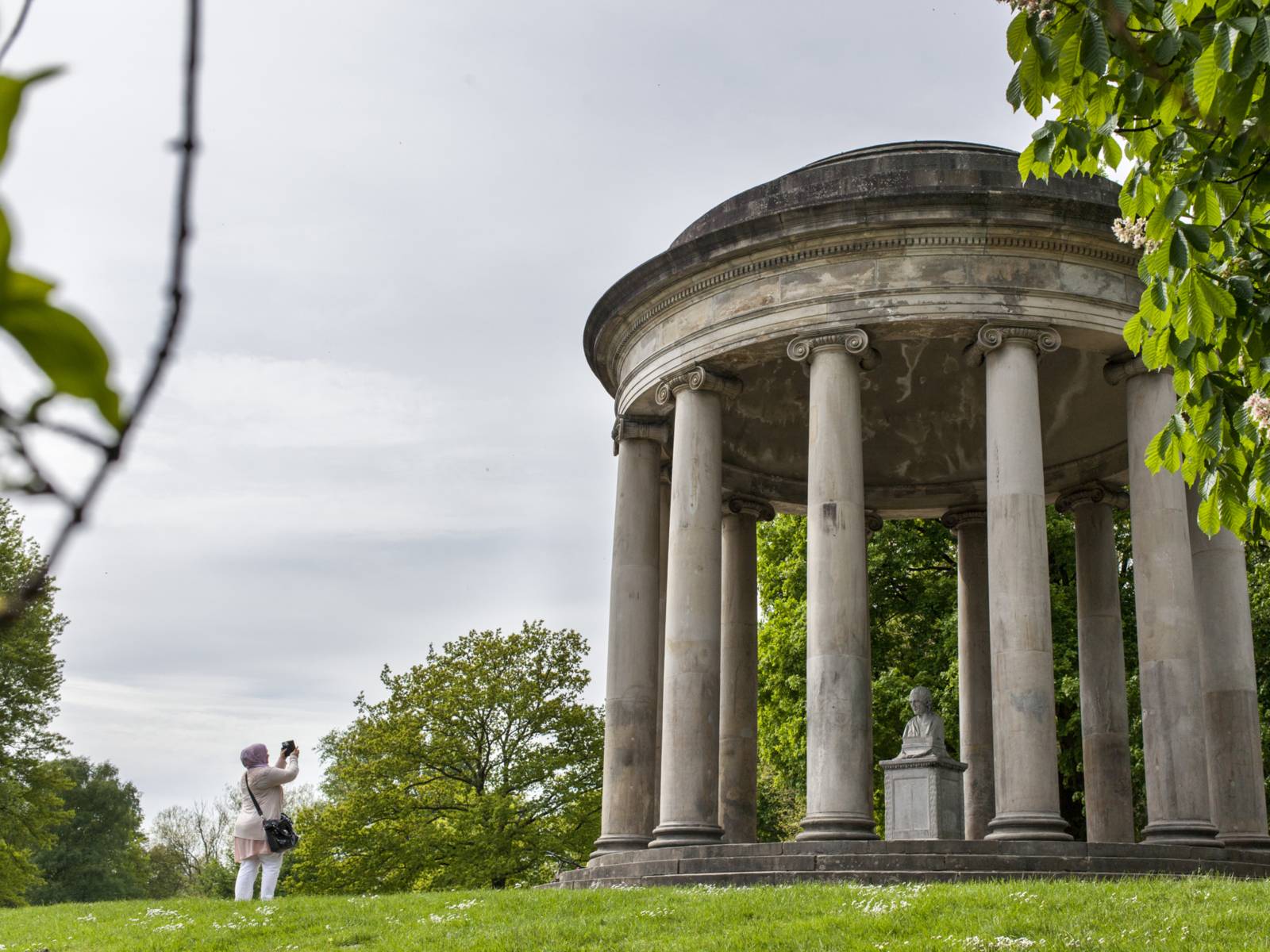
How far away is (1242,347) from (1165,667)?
64.9ft

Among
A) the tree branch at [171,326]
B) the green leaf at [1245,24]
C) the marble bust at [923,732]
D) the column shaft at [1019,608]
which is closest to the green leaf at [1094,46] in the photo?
the green leaf at [1245,24]

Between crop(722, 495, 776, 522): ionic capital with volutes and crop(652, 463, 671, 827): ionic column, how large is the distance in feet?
8.15

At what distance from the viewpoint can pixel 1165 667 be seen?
31375 mm

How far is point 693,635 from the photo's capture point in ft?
111

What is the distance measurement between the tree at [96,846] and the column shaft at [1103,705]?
7481 cm

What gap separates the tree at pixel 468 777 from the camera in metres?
56.9

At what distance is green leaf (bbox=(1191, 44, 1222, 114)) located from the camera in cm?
1077

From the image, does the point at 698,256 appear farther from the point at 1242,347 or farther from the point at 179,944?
the point at 1242,347

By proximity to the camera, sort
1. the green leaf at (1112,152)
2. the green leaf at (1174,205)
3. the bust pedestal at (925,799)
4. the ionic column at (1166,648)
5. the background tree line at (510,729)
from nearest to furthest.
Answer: the green leaf at (1174,205) < the green leaf at (1112,152) < the ionic column at (1166,648) < the bust pedestal at (925,799) < the background tree line at (510,729)

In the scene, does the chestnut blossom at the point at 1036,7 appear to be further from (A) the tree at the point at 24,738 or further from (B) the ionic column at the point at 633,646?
(A) the tree at the point at 24,738

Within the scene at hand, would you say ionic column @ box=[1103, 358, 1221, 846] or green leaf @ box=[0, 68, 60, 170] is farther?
ionic column @ box=[1103, 358, 1221, 846]

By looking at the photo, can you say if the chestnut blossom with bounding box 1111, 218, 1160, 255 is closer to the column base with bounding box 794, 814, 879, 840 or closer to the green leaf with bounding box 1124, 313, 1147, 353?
the green leaf with bounding box 1124, 313, 1147, 353

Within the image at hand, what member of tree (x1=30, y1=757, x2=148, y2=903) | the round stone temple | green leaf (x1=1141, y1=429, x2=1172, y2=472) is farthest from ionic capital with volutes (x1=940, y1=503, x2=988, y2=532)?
tree (x1=30, y1=757, x2=148, y2=903)

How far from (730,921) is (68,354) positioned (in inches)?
836
